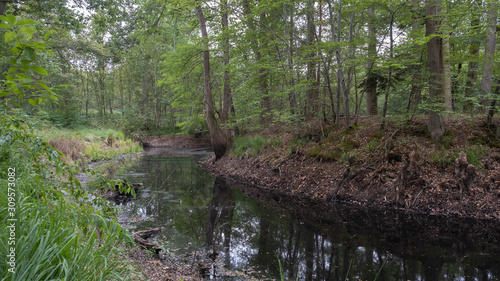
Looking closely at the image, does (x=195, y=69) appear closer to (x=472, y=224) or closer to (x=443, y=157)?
(x=443, y=157)

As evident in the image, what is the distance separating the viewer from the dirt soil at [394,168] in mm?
5543

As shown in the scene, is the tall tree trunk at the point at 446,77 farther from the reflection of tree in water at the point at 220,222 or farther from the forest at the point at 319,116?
the reflection of tree in water at the point at 220,222

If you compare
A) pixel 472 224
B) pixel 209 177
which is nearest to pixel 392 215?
pixel 472 224

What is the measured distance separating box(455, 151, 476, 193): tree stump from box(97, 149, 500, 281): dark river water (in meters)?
0.91

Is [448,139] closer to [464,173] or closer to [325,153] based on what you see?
[464,173]

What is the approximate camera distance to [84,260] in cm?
150

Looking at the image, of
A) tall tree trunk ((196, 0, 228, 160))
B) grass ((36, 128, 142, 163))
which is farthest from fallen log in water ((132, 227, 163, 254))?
tall tree trunk ((196, 0, 228, 160))

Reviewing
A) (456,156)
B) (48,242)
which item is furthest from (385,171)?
(48,242)

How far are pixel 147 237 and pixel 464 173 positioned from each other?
681 cm

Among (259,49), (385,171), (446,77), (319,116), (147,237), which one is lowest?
(147,237)

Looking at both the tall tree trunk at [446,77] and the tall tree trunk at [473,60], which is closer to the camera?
the tall tree trunk at [473,60]

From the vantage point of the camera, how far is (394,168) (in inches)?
255

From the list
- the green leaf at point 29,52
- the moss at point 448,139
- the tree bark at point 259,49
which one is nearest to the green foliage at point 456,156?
the moss at point 448,139

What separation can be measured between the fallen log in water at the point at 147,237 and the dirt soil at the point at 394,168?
412cm
